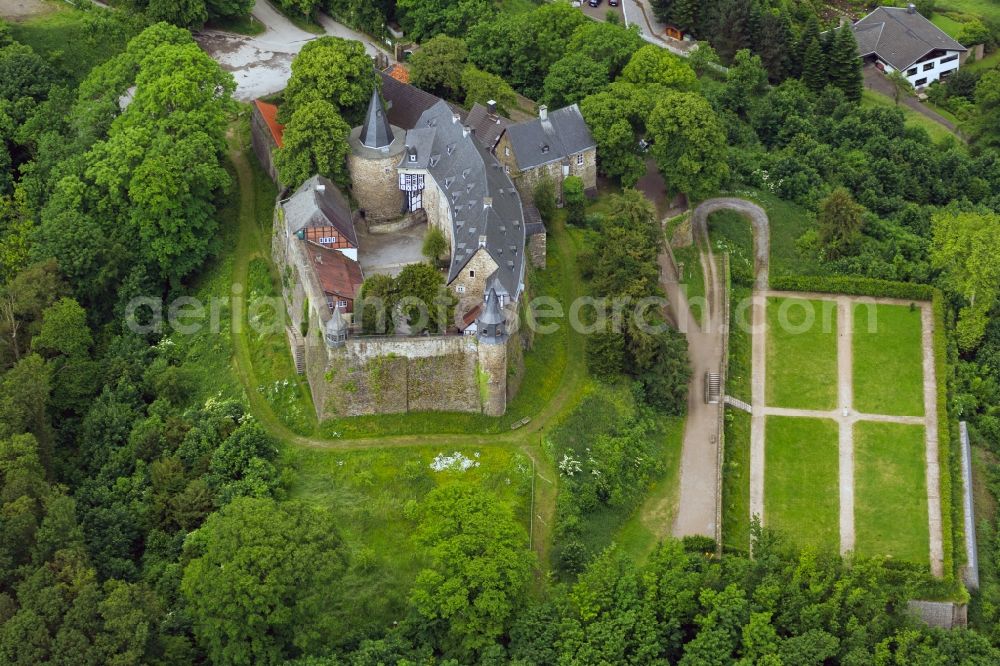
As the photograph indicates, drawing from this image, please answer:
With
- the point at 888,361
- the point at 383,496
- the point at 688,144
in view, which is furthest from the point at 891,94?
the point at 383,496

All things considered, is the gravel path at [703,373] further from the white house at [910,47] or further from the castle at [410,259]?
the white house at [910,47]

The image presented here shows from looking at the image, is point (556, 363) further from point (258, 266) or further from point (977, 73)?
point (977, 73)

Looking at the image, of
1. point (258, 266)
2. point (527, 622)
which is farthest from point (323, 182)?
point (527, 622)

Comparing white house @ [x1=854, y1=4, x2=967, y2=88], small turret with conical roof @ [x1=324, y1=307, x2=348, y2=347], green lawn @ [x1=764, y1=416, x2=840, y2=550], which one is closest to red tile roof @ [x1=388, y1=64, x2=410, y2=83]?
small turret with conical roof @ [x1=324, y1=307, x2=348, y2=347]

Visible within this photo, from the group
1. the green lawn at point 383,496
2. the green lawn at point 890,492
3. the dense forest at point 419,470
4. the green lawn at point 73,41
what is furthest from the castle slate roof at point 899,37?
the green lawn at point 383,496

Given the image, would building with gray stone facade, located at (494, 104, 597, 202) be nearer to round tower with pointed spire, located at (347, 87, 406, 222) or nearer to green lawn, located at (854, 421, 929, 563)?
round tower with pointed spire, located at (347, 87, 406, 222)

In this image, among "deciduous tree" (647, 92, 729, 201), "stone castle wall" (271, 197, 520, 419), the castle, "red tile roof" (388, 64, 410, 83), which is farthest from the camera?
"red tile roof" (388, 64, 410, 83)
